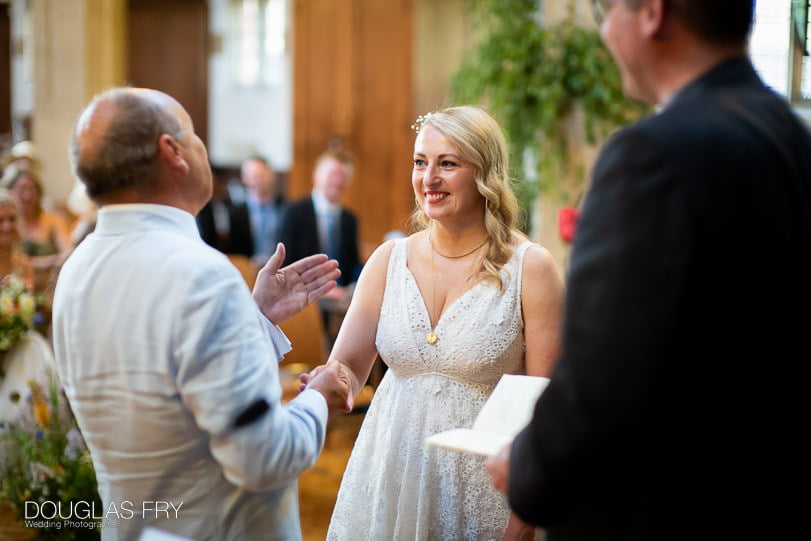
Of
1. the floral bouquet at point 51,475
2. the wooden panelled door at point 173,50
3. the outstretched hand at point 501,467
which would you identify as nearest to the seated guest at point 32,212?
the floral bouquet at point 51,475

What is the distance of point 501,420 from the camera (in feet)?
5.08

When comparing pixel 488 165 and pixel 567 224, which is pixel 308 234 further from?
pixel 488 165

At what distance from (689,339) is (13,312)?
3555mm

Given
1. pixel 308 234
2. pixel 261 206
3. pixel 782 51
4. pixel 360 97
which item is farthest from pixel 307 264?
pixel 360 97

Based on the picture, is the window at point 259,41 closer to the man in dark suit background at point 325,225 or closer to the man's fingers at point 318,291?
the man in dark suit background at point 325,225

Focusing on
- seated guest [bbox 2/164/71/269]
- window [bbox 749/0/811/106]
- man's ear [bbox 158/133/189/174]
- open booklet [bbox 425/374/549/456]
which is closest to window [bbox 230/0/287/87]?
seated guest [bbox 2/164/71/269]

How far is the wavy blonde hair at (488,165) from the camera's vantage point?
89.0 inches

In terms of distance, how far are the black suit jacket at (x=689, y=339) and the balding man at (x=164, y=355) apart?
22.1 inches

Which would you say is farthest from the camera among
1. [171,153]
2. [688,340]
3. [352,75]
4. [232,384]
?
[352,75]

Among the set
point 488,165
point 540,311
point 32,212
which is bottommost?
point 32,212

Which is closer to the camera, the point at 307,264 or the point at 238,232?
the point at 307,264

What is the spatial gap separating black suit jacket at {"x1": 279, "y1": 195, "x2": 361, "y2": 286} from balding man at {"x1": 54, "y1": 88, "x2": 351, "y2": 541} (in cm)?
515

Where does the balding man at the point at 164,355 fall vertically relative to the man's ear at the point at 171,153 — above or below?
below

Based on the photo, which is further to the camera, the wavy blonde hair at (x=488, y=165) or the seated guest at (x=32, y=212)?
the seated guest at (x=32, y=212)
